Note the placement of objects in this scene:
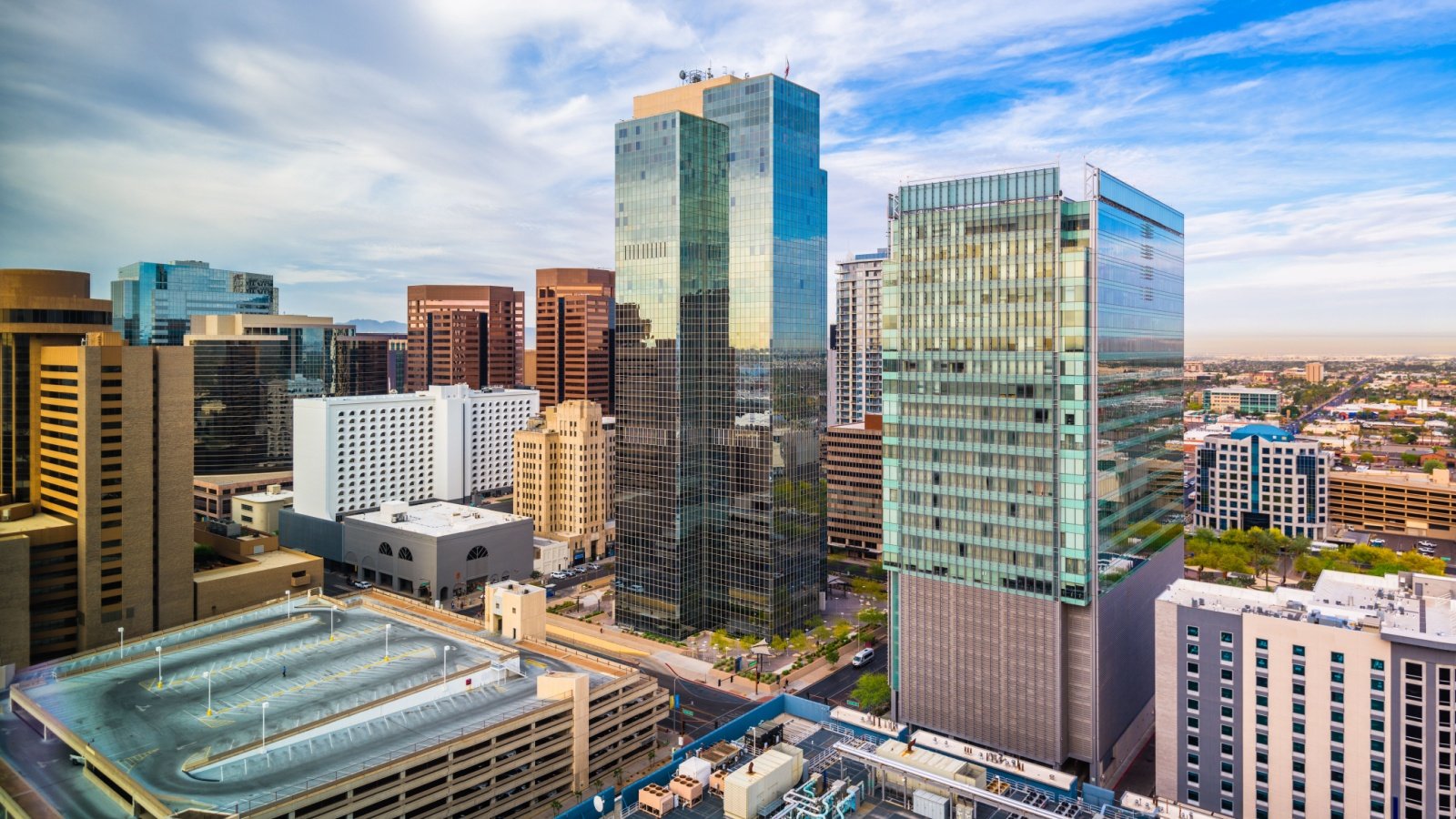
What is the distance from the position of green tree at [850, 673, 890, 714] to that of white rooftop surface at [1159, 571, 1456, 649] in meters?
18.7

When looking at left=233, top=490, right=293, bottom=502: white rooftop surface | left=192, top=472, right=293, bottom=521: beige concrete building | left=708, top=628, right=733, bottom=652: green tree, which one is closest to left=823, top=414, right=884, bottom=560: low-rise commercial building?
left=708, top=628, right=733, bottom=652: green tree

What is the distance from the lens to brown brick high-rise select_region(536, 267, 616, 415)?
15175 centimetres

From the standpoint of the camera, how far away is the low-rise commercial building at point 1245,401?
544ft

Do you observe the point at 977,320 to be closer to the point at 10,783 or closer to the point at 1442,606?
the point at 1442,606

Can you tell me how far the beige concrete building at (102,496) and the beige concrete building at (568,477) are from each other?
4116 cm

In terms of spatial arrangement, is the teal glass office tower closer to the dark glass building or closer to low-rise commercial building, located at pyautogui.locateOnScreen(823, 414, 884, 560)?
low-rise commercial building, located at pyautogui.locateOnScreen(823, 414, 884, 560)

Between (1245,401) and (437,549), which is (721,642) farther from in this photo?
(1245,401)

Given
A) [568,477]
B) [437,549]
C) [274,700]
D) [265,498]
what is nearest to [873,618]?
[437,549]

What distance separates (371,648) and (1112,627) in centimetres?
4276

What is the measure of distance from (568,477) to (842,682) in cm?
4635

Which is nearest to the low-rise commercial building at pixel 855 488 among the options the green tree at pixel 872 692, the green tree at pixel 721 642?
the green tree at pixel 721 642

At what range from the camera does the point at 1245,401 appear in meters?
168

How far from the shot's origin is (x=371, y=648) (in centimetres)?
4934

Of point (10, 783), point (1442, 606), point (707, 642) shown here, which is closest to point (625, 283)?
point (707, 642)
